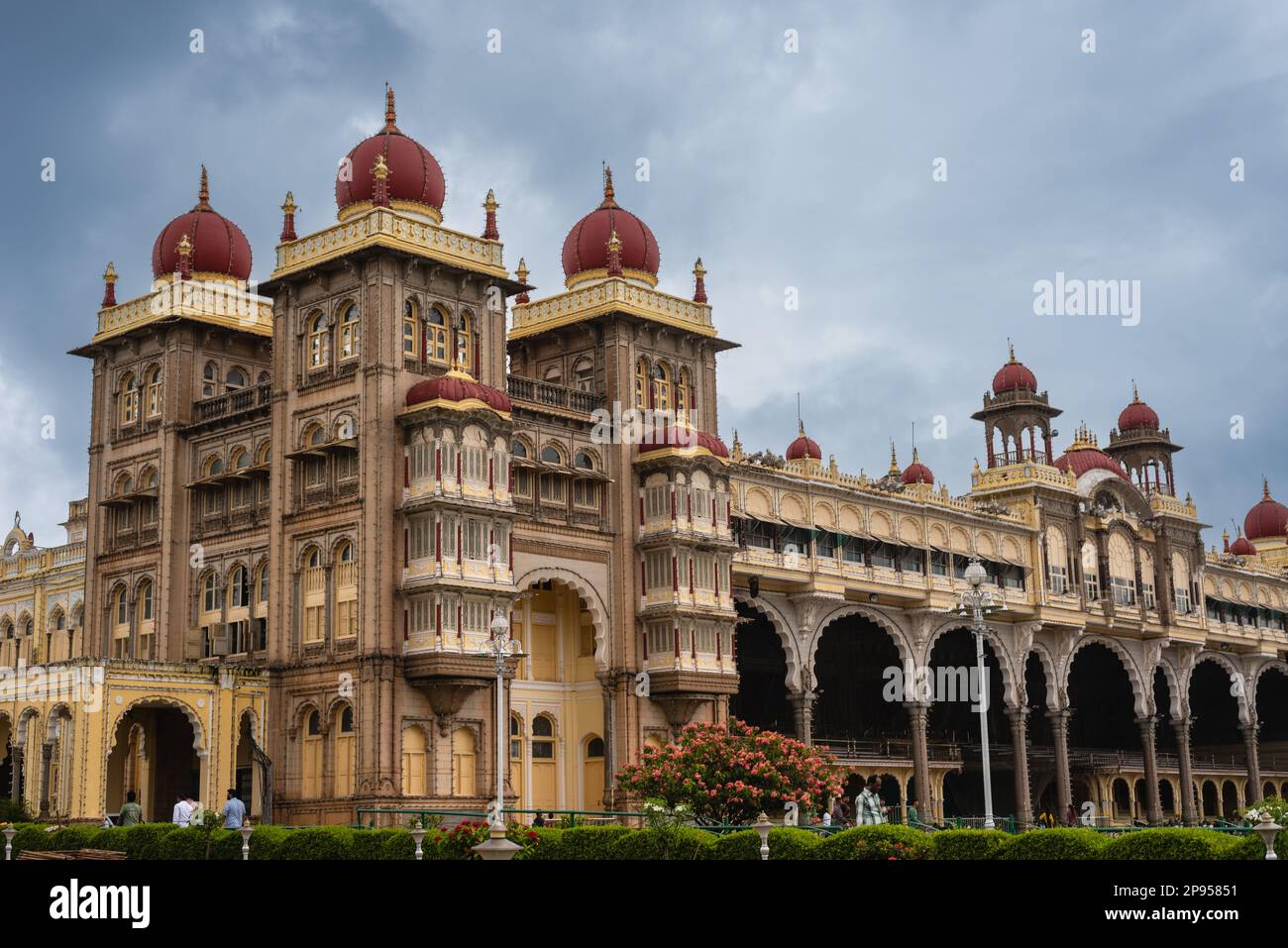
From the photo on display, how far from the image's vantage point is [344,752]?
152ft

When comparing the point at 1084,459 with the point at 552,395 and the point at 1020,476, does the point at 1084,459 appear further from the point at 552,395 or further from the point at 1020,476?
the point at 552,395

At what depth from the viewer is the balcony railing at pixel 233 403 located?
168 ft

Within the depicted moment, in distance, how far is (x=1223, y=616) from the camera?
8619 centimetres

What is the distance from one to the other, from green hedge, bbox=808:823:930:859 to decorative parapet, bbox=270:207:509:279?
25.5m

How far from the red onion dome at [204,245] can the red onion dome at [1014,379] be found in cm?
3791

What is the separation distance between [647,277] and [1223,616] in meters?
45.1

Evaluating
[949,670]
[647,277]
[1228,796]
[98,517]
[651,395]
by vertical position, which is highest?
[647,277]

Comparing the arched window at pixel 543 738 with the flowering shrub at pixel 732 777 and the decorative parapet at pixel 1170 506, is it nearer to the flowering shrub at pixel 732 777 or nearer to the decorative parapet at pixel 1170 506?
the flowering shrub at pixel 732 777

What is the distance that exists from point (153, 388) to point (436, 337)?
37.3 feet

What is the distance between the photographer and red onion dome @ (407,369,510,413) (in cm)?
4628
